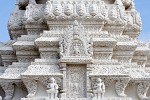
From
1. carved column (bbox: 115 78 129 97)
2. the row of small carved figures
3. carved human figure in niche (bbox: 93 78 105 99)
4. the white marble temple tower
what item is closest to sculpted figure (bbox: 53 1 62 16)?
the white marble temple tower

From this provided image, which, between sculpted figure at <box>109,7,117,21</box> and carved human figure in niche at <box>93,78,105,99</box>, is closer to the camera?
carved human figure in niche at <box>93,78,105,99</box>

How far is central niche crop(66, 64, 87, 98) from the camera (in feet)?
43.3

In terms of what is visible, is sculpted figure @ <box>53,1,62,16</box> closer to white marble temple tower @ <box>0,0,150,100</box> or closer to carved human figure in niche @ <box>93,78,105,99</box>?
white marble temple tower @ <box>0,0,150,100</box>

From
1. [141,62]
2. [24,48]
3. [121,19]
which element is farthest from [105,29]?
[24,48]

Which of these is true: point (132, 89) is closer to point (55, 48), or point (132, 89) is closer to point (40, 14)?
point (55, 48)

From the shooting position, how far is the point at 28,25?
14.9m

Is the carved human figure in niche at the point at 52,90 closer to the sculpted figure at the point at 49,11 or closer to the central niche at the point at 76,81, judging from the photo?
the central niche at the point at 76,81

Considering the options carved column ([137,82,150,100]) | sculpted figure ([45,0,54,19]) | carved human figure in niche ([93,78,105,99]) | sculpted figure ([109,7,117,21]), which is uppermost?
sculpted figure ([45,0,54,19])

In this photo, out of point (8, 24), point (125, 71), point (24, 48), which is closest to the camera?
point (125, 71)

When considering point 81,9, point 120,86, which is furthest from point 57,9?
point 120,86

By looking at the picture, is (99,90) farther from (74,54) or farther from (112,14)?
(112,14)

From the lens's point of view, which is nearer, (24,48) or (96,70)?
(96,70)

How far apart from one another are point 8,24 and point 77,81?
3544mm

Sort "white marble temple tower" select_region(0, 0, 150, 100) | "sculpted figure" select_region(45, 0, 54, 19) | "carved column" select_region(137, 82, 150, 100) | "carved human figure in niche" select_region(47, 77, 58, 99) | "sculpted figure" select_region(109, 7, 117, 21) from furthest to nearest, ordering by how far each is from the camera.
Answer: "sculpted figure" select_region(109, 7, 117, 21), "sculpted figure" select_region(45, 0, 54, 19), "carved column" select_region(137, 82, 150, 100), "white marble temple tower" select_region(0, 0, 150, 100), "carved human figure in niche" select_region(47, 77, 58, 99)
